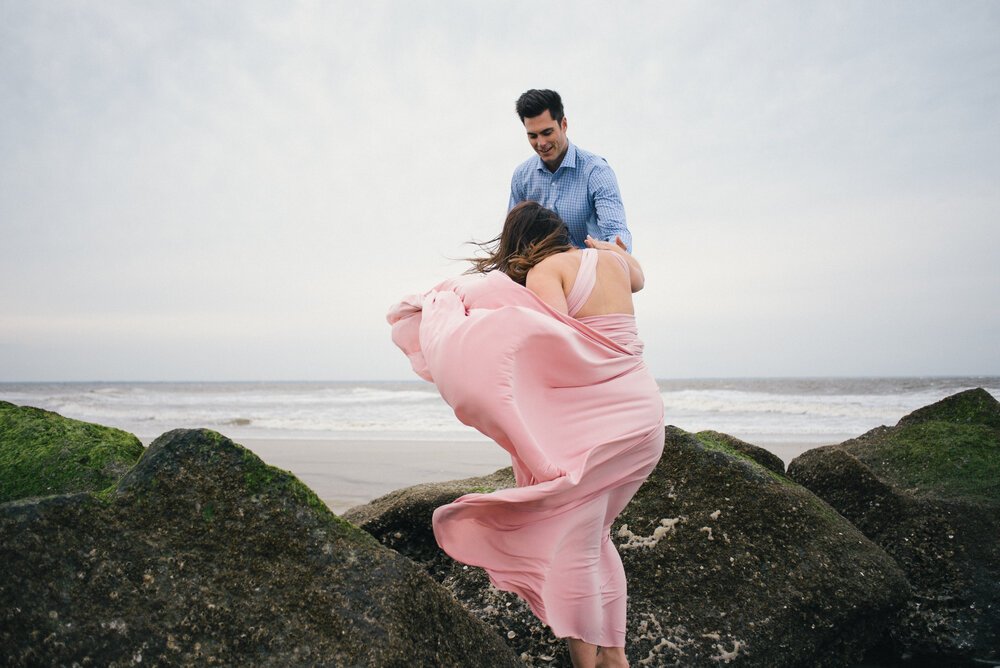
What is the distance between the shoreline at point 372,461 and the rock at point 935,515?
509cm

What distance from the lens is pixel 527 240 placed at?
356 centimetres

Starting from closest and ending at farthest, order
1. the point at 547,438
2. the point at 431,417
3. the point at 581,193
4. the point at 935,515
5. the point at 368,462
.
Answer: the point at 547,438, the point at 935,515, the point at 581,193, the point at 368,462, the point at 431,417

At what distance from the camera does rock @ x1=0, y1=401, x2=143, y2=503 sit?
354 centimetres

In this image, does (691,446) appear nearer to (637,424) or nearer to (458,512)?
(637,424)

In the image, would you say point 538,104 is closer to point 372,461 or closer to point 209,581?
point 209,581

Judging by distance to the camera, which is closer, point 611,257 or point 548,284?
point 548,284

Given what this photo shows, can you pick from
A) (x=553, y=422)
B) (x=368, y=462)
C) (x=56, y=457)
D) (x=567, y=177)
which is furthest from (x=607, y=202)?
(x=368, y=462)

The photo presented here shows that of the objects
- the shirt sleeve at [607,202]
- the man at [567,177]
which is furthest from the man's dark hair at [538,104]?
the shirt sleeve at [607,202]

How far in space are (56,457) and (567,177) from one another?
3344 millimetres

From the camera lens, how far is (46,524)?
2262mm

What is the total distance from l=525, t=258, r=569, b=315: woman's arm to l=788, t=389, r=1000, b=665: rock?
2703mm

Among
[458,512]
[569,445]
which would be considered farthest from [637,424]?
[458,512]

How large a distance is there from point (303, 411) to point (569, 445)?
1006 inches

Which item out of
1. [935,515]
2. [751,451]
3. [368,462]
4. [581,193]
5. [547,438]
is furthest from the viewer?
[368,462]
